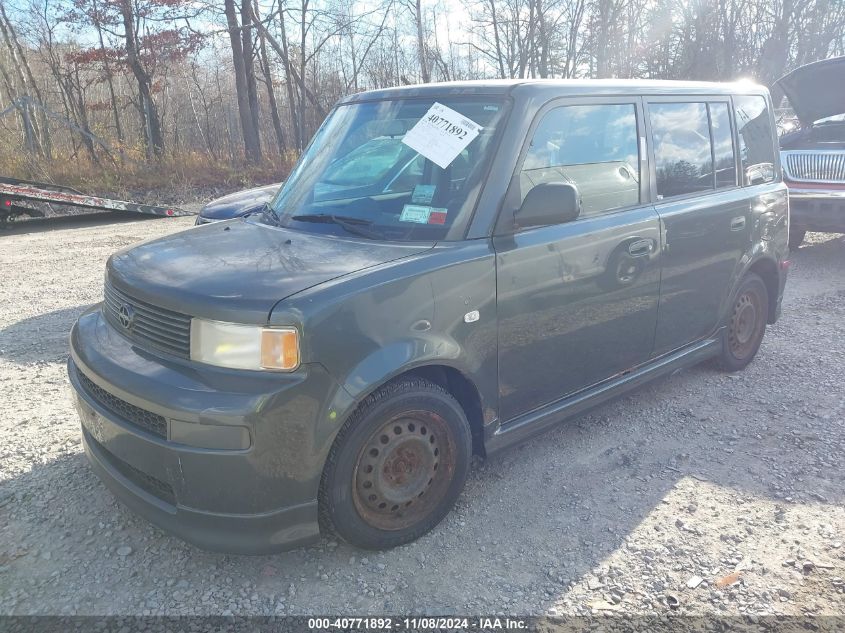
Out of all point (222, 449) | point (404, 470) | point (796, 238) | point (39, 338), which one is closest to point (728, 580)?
point (404, 470)

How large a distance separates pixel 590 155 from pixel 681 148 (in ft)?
2.89

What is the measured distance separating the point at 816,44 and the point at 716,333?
23839 millimetres

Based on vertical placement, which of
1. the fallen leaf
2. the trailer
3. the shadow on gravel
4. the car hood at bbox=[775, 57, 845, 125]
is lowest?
the fallen leaf

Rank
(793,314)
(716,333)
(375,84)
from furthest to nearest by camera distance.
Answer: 1. (375,84)
2. (793,314)
3. (716,333)

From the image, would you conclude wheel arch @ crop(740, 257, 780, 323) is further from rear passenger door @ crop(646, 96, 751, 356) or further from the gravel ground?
the gravel ground

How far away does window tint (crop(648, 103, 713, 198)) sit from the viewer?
12.1ft

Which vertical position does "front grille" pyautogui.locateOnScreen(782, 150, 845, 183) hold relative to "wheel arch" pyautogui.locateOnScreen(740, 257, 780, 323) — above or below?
above

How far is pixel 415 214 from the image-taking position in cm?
296

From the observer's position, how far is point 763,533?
9.55 ft

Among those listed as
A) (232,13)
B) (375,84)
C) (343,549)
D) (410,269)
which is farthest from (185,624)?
(375,84)

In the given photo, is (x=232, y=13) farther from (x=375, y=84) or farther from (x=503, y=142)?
(x=503, y=142)

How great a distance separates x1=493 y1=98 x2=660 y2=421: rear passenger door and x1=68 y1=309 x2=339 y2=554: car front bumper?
1.05 meters

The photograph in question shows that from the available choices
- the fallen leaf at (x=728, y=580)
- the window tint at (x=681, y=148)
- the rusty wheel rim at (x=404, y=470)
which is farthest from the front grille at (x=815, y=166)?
the rusty wheel rim at (x=404, y=470)

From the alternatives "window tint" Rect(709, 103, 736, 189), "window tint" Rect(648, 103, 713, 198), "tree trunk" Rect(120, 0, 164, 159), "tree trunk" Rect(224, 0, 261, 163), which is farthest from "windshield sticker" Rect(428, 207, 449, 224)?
"tree trunk" Rect(120, 0, 164, 159)
